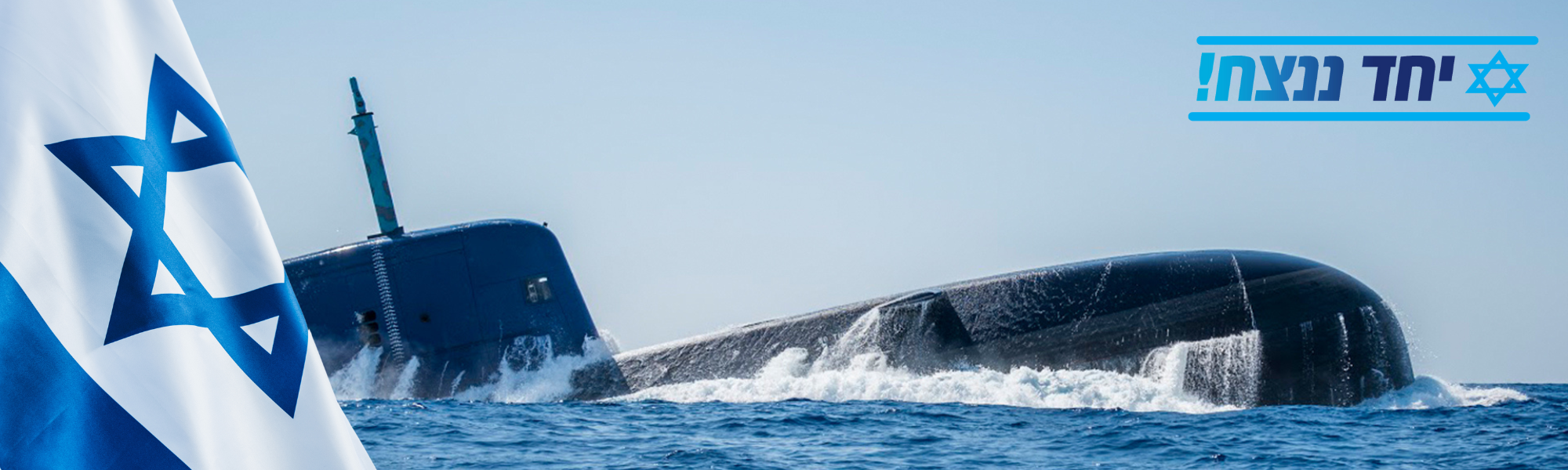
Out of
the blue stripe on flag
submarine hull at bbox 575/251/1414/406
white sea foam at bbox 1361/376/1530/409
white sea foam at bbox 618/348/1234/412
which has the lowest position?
white sea foam at bbox 1361/376/1530/409

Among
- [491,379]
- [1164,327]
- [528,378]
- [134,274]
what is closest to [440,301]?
[491,379]

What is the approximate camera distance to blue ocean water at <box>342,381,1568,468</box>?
508 inches

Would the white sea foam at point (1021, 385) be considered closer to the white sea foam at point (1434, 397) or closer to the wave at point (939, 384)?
the wave at point (939, 384)

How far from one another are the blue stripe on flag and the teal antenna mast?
62.3 ft

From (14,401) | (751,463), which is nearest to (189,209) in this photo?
(14,401)

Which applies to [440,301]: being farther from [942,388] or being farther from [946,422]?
[946,422]

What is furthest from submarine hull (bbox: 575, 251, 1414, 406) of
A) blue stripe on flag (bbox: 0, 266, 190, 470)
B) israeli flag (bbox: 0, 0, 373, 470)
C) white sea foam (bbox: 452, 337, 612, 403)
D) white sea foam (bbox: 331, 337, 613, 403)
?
blue stripe on flag (bbox: 0, 266, 190, 470)

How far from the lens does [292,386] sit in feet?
7.00

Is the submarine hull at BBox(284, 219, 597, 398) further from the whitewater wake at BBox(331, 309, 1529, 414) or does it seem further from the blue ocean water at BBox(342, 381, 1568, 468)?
the blue ocean water at BBox(342, 381, 1568, 468)

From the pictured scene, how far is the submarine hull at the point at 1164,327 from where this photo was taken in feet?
59.2

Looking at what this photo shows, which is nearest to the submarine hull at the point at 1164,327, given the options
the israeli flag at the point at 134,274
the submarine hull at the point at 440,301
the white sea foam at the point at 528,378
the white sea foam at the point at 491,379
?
the white sea foam at the point at 528,378

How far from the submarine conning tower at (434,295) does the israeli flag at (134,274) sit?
18.4 metres

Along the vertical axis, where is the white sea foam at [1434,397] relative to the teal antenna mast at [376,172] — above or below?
below

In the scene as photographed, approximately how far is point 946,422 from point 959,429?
628 millimetres
